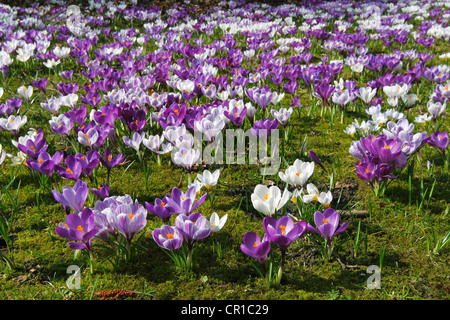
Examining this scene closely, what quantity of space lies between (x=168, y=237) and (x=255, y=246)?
476mm

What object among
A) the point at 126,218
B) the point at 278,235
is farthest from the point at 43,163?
the point at 278,235

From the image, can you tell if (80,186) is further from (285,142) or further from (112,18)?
(112,18)

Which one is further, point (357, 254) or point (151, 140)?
point (151, 140)

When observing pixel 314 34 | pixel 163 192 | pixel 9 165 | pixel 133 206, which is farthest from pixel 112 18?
pixel 133 206

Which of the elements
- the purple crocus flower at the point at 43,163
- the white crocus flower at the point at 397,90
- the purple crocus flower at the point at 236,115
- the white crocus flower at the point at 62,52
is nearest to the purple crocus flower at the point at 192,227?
the purple crocus flower at the point at 43,163

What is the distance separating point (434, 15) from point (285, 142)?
10.2 m

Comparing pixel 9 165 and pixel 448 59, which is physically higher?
pixel 448 59

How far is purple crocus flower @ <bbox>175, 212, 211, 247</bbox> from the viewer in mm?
1997

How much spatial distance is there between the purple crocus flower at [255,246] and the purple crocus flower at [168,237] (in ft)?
1.20

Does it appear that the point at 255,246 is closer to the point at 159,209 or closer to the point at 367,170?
the point at 159,209

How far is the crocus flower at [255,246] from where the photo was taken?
6.14ft

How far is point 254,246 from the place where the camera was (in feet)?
6.33

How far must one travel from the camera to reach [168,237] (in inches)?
80.2

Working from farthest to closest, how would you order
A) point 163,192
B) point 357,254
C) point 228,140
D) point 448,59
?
point 448,59
point 228,140
point 163,192
point 357,254
